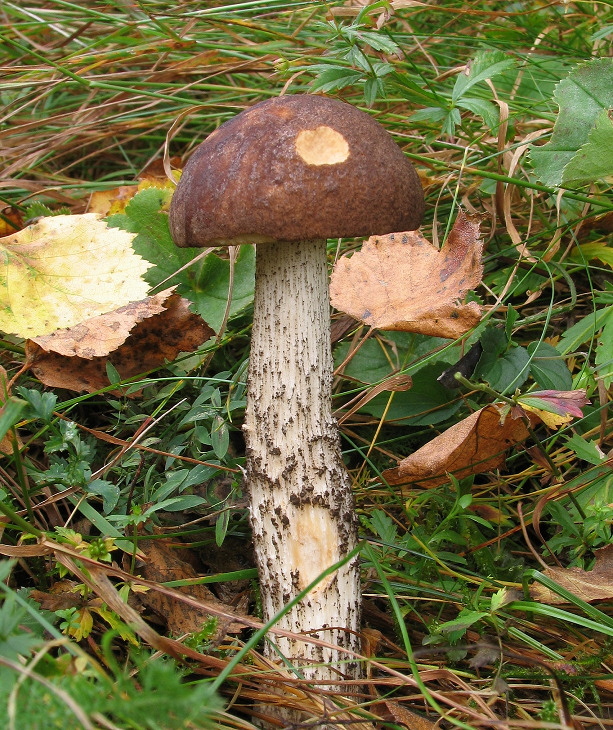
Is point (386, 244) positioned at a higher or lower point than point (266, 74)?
lower

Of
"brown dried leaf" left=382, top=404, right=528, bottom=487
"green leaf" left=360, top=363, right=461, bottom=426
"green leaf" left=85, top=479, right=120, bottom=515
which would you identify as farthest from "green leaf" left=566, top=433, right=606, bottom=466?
"green leaf" left=85, top=479, right=120, bottom=515

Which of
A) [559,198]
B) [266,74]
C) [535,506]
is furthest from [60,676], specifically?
[266,74]

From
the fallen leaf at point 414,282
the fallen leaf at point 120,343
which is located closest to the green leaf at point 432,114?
the fallen leaf at point 414,282

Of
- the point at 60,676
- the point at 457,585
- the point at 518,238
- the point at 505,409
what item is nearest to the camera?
the point at 60,676

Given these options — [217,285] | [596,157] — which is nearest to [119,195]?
[217,285]

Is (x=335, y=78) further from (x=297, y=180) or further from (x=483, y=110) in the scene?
(x=297, y=180)

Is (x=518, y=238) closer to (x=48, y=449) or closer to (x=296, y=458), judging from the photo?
(x=296, y=458)

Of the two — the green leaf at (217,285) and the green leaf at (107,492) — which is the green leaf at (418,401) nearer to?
the green leaf at (217,285)
